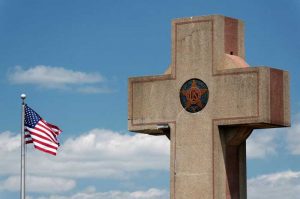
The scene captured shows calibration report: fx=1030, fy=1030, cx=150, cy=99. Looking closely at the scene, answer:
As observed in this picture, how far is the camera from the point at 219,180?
4119 centimetres

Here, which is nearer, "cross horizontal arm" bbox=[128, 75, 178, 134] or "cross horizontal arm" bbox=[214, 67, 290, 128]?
"cross horizontal arm" bbox=[214, 67, 290, 128]

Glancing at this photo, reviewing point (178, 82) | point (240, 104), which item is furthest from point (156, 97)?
point (240, 104)

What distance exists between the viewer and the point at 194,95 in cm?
4216

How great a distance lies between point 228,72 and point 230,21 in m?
2.60

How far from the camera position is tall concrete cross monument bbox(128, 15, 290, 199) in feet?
134

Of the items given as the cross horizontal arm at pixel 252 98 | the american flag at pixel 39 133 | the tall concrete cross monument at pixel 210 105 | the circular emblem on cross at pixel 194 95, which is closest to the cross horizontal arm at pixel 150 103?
the tall concrete cross monument at pixel 210 105

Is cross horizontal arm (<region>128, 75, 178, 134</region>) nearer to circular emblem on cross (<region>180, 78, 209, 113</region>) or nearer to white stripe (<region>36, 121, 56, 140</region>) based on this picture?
circular emblem on cross (<region>180, 78, 209, 113</region>)

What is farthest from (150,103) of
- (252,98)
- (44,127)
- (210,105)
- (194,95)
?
(44,127)

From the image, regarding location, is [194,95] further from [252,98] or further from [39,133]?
[39,133]

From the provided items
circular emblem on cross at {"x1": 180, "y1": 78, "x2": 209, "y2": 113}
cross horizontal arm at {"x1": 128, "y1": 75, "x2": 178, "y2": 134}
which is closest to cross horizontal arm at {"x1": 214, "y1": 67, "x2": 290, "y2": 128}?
circular emblem on cross at {"x1": 180, "y1": 78, "x2": 209, "y2": 113}

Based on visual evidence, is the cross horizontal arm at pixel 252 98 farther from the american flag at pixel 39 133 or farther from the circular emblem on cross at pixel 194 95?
the american flag at pixel 39 133

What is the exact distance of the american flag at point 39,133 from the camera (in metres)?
39.2

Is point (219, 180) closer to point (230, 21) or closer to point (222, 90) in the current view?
point (222, 90)

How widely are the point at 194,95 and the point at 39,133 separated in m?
6.78
